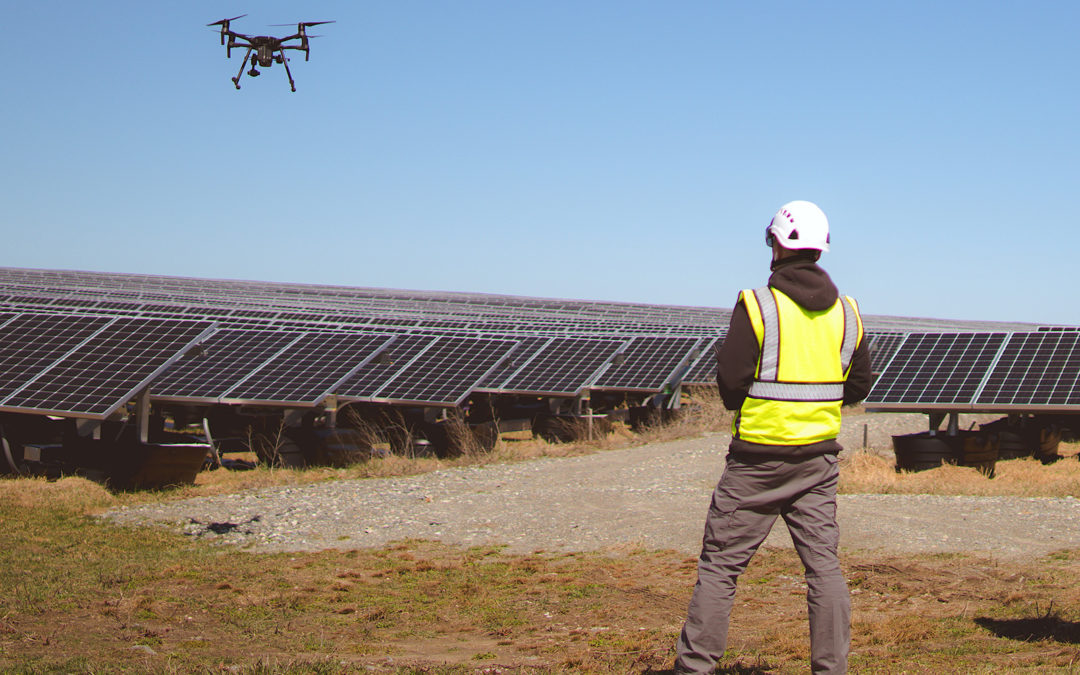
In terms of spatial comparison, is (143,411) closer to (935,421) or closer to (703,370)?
(935,421)

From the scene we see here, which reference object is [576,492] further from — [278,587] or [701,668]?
[701,668]

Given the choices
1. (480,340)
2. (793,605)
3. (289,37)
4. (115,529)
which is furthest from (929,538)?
(289,37)

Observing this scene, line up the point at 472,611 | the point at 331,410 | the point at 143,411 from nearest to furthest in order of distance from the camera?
the point at 472,611
the point at 143,411
the point at 331,410

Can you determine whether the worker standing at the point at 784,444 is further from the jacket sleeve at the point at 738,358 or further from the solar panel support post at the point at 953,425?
the solar panel support post at the point at 953,425

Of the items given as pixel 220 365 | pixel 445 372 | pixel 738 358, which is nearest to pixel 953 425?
pixel 445 372

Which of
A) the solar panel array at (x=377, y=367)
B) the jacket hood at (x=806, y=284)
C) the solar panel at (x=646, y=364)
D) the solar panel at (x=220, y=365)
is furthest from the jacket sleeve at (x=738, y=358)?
the solar panel at (x=646, y=364)

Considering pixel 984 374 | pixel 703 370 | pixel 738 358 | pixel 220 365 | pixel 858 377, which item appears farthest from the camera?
pixel 703 370
